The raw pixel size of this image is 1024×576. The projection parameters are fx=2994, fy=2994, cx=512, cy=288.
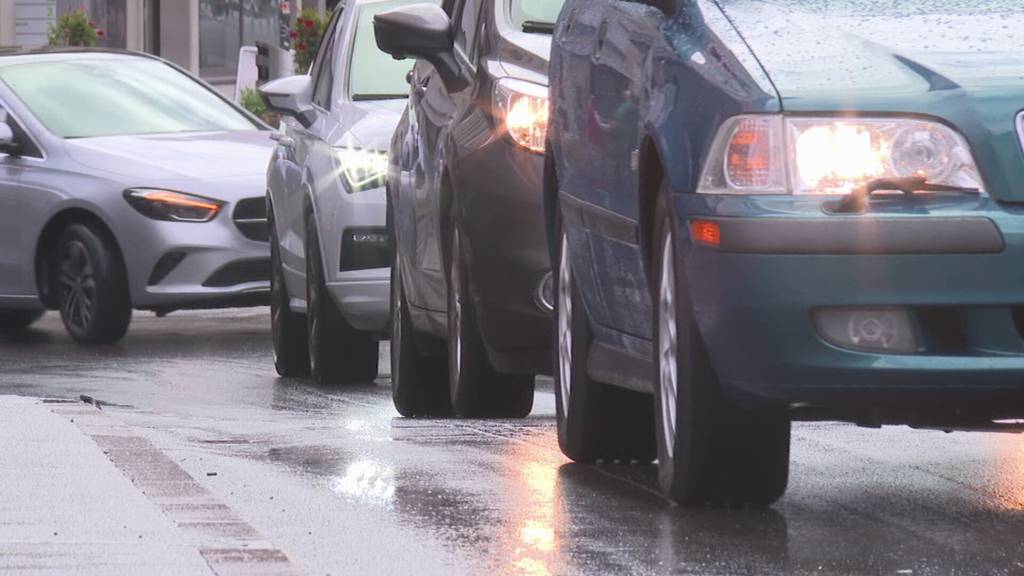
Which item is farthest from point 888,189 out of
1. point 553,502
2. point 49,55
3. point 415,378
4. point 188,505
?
point 49,55

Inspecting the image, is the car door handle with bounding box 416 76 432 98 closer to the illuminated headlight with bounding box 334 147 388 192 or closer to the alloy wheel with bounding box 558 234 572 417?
the illuminated headlight with bounding box 334 147 388 192

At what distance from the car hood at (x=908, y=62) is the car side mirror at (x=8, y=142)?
9.95 m

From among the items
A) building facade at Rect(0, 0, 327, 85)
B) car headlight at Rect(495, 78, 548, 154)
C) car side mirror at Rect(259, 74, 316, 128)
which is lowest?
building facade at Rect(0, 0, 327, 85)

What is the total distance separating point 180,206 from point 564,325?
7668 mm

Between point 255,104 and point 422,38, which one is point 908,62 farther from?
point 255,104

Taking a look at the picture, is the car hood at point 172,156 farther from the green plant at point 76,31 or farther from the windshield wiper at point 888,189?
the green plant at point 76,31

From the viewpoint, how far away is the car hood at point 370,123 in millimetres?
12711

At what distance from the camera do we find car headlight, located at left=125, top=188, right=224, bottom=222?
1547 centimetres

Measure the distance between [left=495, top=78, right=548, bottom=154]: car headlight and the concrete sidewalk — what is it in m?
1.55

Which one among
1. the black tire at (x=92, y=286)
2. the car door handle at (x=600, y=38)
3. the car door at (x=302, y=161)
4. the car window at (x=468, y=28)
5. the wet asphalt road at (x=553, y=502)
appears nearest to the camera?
the wet asphalt road at (x=553, y=502)

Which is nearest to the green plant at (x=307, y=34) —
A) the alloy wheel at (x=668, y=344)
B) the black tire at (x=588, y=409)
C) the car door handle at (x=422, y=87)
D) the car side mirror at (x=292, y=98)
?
the car side mirror at (x=292, y=98)

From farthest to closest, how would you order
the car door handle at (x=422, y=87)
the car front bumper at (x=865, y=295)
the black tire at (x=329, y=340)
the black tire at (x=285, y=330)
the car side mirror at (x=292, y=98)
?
the black tire at (x=285, y=330), the car side mirror at (x=292, y=98), the black tire at (x=329, y=340), the car door handle at (x=422, y=87), the car front bumper at (x=865, y=295)

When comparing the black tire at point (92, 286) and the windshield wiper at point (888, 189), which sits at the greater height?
the windshield wiper at point (888, 189)

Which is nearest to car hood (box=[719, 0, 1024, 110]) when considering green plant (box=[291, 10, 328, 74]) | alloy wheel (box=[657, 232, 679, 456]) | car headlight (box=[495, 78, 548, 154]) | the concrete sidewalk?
alloy wheel (box=[657, 232, 679, 456])
